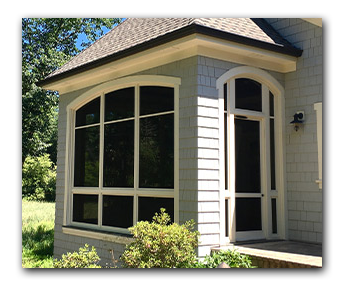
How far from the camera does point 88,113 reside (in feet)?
29.9

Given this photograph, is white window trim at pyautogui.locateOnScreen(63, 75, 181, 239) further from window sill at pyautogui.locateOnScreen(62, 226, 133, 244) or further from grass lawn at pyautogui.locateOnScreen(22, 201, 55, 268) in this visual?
grass lawn at pyautogui.locateOnScreen(22, 201, 55, 268)

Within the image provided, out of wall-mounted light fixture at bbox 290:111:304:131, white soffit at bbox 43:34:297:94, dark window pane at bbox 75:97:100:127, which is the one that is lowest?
wall-mounted light fixture at bbox 290:111:304:131

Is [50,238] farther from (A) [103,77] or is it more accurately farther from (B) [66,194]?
(A) [103,77]

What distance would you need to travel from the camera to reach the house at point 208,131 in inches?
264

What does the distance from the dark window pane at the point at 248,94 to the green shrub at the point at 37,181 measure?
16.5 metres

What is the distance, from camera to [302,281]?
18.0 ft

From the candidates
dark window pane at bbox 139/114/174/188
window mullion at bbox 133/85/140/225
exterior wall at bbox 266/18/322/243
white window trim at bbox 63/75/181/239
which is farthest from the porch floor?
window mullion at bbox 133/85/140/225

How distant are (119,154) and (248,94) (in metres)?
2.57

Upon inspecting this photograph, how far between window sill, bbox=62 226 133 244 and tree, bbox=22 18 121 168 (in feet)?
22.8

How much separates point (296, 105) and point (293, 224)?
81.4 inches

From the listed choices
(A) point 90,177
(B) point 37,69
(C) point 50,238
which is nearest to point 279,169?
(A) point 90,177

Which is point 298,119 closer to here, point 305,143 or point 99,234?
point 305,143

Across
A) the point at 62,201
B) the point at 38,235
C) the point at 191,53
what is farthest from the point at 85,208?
the point at 38,235

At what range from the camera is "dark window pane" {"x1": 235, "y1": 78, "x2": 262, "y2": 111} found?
289 inches
